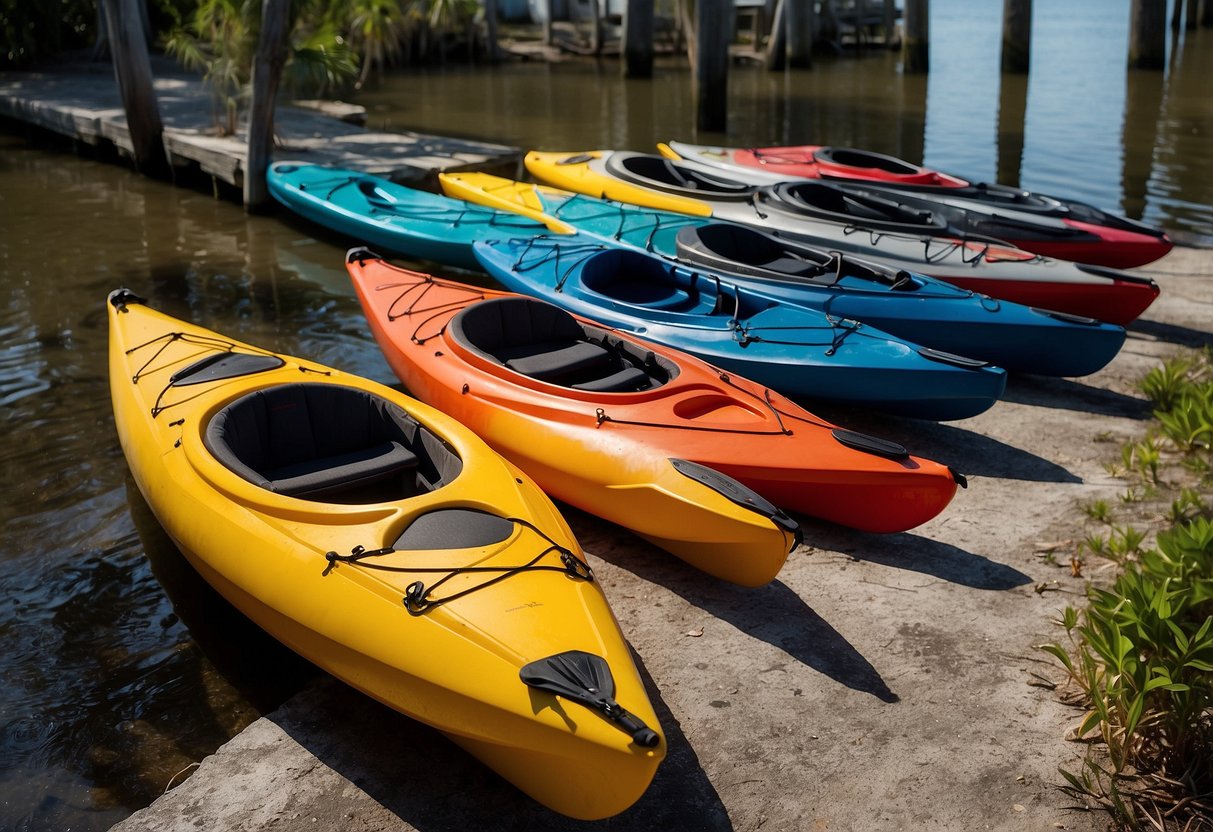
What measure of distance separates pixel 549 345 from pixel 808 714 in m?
3.22

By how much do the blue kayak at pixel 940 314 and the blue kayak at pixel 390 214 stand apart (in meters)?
2.73

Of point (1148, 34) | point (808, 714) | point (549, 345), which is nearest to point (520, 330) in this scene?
point (549, 345)

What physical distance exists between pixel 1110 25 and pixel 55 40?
114 feet

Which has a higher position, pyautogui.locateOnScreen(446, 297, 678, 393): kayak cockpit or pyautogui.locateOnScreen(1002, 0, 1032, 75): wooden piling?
pyautogui.locateOnScreen(1002, 0, 1032, 75): wooden piling

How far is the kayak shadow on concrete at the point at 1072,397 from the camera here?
7.48m

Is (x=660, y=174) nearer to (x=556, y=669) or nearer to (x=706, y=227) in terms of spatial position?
(x=706, y=227)

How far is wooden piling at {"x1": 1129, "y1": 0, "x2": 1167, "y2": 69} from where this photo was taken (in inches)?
882

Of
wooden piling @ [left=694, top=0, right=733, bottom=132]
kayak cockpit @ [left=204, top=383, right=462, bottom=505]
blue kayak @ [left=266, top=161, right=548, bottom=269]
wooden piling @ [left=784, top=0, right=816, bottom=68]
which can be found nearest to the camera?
kayak cockpit @ [left=204, top=383, right=462, bottom=505]

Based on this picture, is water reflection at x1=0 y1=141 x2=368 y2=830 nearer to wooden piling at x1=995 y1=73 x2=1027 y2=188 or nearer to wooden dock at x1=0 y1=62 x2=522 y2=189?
wooden dock at x1=0 y1=62 x2=522 y2=189

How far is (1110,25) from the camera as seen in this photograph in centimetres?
3894

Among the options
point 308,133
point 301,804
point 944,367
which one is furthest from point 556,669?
point 308,133

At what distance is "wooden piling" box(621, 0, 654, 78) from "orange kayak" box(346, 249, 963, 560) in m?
17.4

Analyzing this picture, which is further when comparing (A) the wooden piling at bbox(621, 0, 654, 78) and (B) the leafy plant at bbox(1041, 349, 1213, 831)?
(A) the wooden piling at bbox(621, 0, 654, 78)

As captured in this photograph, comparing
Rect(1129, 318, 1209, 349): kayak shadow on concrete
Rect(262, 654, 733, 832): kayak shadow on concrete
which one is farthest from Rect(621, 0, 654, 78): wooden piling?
Rect(262, 654, 733, 832): kayak shadow on concrete
